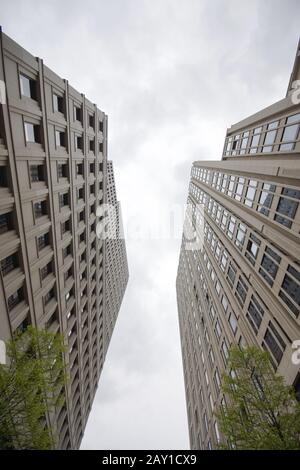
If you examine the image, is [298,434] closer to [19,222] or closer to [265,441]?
[265,441]

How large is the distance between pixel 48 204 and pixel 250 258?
1996cm

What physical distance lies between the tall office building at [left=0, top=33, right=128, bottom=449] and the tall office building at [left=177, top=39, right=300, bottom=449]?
17476mm

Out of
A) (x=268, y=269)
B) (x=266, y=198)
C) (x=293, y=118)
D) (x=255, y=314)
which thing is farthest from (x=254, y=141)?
(x=255, y=314)

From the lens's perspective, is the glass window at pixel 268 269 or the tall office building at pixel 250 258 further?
the glass window at pixel 268 269

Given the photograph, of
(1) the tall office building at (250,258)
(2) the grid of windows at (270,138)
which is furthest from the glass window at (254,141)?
(1) the tall office building at (250,258)

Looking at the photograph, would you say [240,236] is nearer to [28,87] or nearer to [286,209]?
[286,209]

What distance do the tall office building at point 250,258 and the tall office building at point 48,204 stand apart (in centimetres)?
1748

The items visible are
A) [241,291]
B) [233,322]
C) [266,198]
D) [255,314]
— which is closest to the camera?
[255,314]

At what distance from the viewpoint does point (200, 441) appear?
29984 millimetres

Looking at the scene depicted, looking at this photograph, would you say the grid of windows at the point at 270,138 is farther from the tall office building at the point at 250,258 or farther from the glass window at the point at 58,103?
the glass window at the point at 58,103

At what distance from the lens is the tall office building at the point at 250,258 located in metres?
15.9

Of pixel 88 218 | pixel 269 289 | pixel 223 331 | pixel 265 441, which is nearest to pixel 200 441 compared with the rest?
pixel 223 331

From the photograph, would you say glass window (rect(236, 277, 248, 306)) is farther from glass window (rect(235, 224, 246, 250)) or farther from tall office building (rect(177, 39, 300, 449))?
glass window (rect(235, 224, 246, 250))

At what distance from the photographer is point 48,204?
16.9 metres
